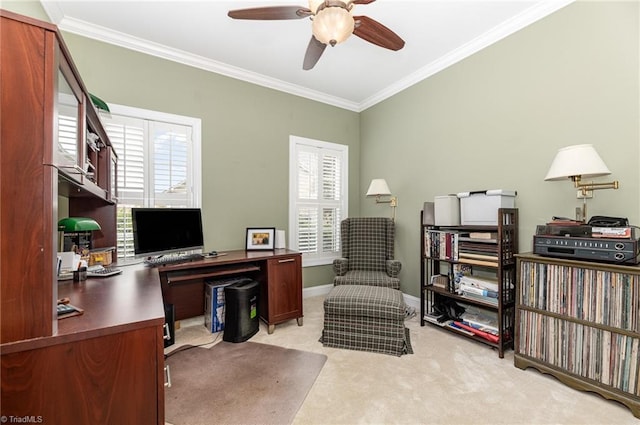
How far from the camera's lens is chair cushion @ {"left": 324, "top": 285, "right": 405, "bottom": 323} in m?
2.27

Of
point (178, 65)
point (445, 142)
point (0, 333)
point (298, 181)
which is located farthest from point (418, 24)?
point (0, 333)

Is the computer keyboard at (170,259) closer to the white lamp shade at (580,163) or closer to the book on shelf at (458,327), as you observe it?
the book on shelf at (458,327)

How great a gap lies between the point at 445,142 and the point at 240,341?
2.89 m

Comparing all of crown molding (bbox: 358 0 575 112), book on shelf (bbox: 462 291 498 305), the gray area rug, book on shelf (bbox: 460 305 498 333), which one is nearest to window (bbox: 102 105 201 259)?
the gray area rug

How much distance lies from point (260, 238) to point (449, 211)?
6.69 ft

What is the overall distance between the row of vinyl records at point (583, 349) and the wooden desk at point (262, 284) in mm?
1941

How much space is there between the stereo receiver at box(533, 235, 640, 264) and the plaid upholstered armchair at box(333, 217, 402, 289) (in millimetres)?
1488

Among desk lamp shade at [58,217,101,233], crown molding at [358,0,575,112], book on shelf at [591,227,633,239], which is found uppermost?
crown molding at [358,0,575,112]

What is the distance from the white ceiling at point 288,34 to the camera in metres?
2.24

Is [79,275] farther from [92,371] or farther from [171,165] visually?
[171,165]

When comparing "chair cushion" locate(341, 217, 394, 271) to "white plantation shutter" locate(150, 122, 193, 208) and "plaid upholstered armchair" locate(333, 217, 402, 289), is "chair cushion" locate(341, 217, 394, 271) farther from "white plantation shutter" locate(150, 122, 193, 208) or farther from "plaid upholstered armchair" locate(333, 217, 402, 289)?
"white plantation shutter" locate(150, 122, 193, 208)

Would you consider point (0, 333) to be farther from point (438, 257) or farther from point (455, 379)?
point (438, 257)

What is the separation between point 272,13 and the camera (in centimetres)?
176

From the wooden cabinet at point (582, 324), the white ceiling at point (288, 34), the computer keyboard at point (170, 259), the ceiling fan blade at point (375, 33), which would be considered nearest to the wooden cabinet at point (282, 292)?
the computer keyboard at point (170, 259)
